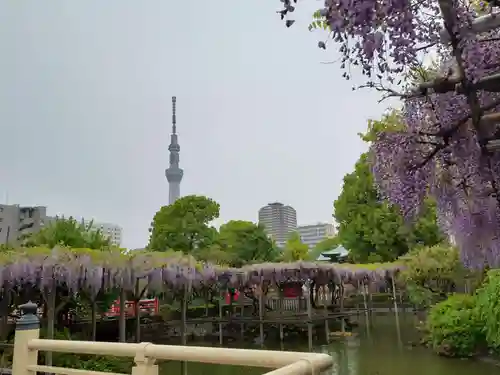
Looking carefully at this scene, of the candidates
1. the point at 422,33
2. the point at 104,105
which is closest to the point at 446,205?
the point at 422,33

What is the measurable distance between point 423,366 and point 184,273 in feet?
19.3

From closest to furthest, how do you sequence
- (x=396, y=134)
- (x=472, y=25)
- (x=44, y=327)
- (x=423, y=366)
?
(x=472, y=25)
(x=396, y=134)
(x=423, y=366)
(x=44, y=327)

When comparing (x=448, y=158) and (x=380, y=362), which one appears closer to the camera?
(x=448, y=158)

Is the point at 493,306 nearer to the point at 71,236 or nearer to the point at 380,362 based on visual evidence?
the point at 380,362

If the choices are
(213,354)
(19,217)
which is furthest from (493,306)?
(19,217)

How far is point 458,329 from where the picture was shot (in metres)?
11.5

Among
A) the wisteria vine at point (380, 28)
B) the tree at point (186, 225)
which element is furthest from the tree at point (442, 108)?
the tree at point (186, 225)

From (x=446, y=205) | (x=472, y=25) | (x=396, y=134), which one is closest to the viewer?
(x=472, y=25)

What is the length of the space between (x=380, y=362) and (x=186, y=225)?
706 inches

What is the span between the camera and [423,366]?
10523 millimetres

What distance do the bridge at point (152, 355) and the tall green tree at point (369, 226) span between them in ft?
73.6

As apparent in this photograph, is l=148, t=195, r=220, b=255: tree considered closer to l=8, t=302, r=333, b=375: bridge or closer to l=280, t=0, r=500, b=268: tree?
l=280, t=0, r=500, b=268: tree

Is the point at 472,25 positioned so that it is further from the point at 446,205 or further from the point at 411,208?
the point at 446,205

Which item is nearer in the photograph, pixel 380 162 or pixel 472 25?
pixel 472 25
